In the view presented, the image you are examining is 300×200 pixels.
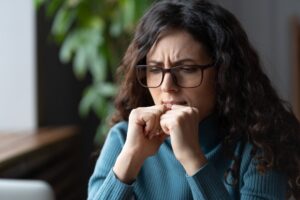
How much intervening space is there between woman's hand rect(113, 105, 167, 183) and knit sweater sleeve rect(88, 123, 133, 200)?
0.07ft

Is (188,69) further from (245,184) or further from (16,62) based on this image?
(16,62)

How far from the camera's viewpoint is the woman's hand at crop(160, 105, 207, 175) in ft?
3.50

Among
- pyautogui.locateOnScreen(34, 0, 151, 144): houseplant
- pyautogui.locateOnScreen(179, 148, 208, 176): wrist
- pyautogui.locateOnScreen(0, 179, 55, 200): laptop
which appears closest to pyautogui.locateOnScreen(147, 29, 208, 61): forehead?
pyautogui.locateOnScreen(179, 148, 208, 176): wrist

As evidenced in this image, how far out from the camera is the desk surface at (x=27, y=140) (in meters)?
1.83

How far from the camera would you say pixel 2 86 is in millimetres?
2506

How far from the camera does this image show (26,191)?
3.30 ft

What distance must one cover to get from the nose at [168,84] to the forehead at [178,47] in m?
0.04

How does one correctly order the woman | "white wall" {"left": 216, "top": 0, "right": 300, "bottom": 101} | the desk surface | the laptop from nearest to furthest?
the laptop
the woman
the desk surface
"white wall" {"left": 216, "top": 0, "right": 300, "bottom": 101}

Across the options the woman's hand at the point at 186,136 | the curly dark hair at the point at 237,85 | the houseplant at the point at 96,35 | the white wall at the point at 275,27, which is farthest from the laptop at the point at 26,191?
the white wall at the point at 275,27

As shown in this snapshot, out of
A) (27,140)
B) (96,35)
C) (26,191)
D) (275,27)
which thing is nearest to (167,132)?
(26,191)

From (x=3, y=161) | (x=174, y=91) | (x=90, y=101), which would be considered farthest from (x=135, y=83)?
(x=90, y=101)

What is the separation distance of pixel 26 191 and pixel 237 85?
1.69 ft

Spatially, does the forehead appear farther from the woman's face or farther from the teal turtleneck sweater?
the teal turtleneck sweater

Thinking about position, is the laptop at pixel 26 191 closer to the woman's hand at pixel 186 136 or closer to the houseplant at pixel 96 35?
the woman's hand at pixel 186 136
